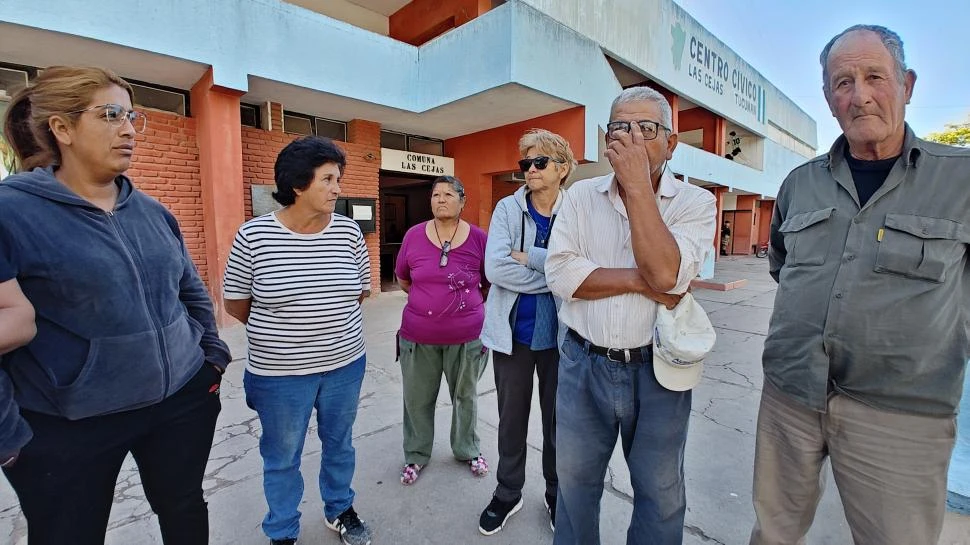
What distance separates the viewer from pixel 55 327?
52.9 inches

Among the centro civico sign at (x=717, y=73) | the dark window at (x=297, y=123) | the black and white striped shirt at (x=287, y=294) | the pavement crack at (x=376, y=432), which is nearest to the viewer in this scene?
the black and white striped shirt at (x=287, y=294)

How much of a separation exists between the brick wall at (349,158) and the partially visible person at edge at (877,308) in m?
7.02

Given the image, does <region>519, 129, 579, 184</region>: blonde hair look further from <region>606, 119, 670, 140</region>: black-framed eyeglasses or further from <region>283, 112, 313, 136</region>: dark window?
<region>283, 112, 313, 136</region>: dark window

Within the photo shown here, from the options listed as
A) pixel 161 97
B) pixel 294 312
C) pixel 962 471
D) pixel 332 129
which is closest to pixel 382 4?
pixel 332 129

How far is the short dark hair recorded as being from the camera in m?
2.01

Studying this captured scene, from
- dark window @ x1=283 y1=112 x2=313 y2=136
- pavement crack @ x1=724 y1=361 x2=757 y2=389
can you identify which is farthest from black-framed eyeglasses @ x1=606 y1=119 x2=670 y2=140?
dark window @ x1=283 y1=112 x2=313 y2=136

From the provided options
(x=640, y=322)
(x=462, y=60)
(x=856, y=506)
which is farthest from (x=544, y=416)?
(x=462, y=60)

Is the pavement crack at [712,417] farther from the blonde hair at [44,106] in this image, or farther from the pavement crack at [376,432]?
the blonde hair at [44,106]

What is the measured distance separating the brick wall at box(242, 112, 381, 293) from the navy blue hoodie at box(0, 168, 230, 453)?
6.36 m

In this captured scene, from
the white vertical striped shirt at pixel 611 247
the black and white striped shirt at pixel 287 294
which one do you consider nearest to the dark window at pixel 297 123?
the black and white striped shirt at pixel 287 294

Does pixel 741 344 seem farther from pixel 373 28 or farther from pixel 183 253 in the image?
pixel 373 28

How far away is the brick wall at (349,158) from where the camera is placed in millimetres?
7234

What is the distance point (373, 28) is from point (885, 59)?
10.3 metres

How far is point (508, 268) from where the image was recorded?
2.24 meters
